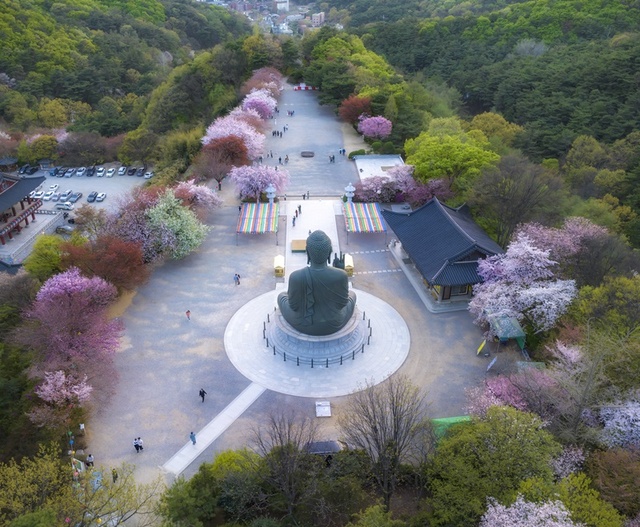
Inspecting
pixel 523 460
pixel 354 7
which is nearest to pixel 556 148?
pixel 523 460

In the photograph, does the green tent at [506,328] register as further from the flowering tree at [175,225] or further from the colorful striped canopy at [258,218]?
the flowering tree at [175,225]

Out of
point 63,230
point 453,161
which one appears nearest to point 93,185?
point 63,230

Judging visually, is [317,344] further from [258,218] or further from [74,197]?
[74,197]

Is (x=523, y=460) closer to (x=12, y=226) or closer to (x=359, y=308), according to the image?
(x=359, y=308)

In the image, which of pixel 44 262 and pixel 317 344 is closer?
pixel 317 344

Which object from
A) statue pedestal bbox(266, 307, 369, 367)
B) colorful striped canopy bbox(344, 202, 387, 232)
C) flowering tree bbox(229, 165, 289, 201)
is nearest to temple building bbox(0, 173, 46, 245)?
flowering tree bbox(229, 165, 289, 201)

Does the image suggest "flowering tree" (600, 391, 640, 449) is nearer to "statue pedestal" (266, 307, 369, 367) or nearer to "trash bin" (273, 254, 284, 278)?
"statue pedestal" (266, 307, 369, 367)

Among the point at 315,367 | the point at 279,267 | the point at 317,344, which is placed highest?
the point at 317,344
